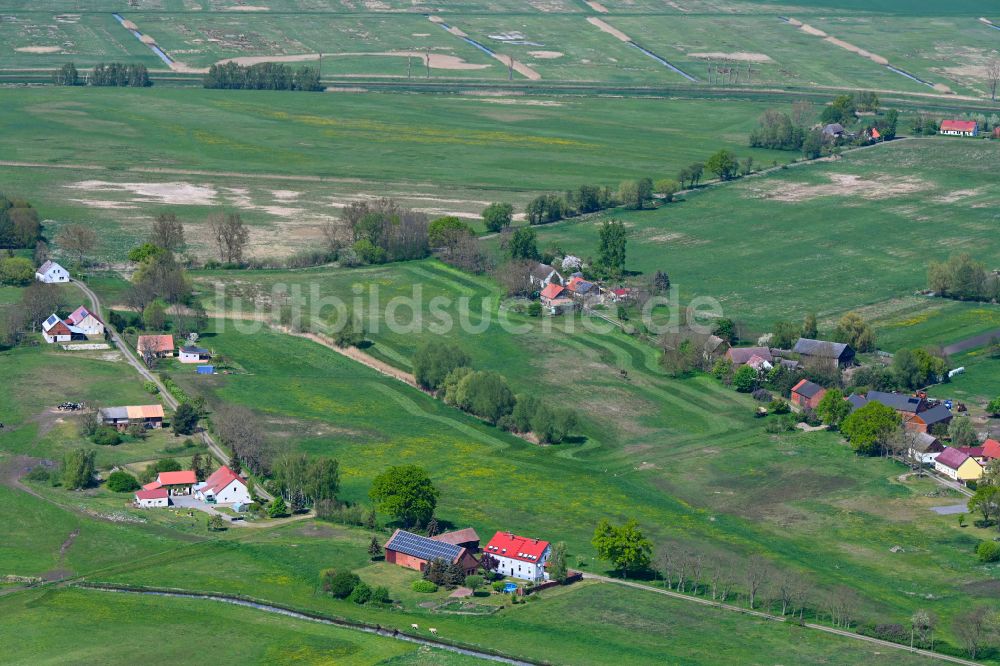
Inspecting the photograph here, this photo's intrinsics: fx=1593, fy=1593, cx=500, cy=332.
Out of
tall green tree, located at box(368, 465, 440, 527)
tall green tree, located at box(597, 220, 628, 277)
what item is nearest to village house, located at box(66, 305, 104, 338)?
tall green tree, located at box(368, 465, 440, 527)

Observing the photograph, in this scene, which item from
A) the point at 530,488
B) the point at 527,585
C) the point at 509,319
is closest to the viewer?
the point at 527,585

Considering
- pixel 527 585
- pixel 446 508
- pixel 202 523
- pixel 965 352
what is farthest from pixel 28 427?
pixel 965 352

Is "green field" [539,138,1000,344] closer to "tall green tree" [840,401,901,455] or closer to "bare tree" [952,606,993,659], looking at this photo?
"tall green tree" [840,401,901,455]

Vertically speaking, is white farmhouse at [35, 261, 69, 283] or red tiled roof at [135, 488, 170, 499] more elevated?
white farmhouse at [35, 261, 69, 283]

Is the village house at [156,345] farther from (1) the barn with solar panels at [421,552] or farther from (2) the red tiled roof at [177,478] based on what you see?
(1) the barn with solar panels at [421,552]

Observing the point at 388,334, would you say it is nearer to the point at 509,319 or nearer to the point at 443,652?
the point at 509,319

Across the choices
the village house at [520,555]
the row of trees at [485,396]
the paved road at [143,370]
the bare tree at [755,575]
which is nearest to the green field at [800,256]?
the row of trees at [485,396]
